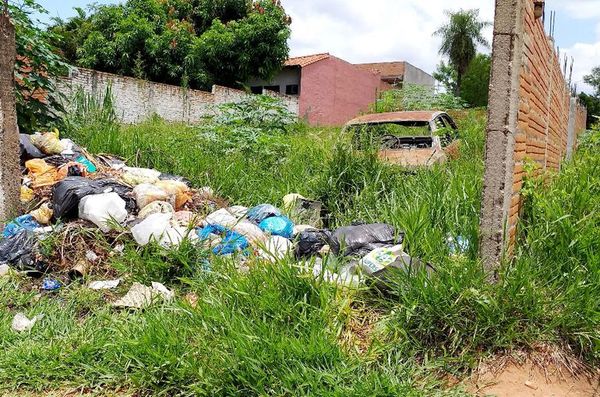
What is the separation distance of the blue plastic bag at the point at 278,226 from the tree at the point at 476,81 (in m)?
33.9

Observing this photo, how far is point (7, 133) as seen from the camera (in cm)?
479

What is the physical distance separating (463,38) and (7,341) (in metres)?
38.9

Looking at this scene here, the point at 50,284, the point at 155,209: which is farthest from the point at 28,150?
the point at 50,284

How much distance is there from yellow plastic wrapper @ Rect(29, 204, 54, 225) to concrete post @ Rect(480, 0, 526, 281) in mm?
3743

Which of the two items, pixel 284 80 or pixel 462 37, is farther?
pixel 462 37

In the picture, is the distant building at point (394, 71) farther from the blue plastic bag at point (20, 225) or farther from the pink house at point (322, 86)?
the blue plastic bag at point (20, 225)

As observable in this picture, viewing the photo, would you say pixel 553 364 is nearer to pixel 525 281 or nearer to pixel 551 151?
A: pixel 525 281

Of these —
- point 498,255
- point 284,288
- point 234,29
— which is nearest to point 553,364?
point 498,255

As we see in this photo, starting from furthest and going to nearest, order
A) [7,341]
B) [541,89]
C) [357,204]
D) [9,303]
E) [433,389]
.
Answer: [357,204] → [541,89] → [9,303] → [7,341] → [433,389]

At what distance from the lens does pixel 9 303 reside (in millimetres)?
3820

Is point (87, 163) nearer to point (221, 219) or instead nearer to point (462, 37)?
point (221, 219)

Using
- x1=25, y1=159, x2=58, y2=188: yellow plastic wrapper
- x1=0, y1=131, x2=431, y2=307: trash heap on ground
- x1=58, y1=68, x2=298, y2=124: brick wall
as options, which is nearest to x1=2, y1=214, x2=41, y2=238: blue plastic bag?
x1=0, y1=131, x2=431, y2=307: trash heap on ground

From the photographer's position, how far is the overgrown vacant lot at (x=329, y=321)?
2.61 meters

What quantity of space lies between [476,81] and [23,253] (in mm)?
36512
